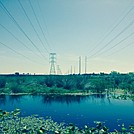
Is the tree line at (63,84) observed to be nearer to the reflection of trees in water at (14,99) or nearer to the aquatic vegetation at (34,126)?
the reflection of trees in water at (14,99)

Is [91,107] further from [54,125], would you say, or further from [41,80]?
[41,80]

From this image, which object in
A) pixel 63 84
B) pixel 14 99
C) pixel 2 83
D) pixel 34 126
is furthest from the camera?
pixel 63 84

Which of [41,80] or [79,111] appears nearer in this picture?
[79,111]

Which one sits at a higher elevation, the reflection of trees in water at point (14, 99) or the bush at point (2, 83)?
the bush at point (2, 83)

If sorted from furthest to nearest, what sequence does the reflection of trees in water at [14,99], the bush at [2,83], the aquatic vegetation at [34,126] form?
the bush at [2,83], the reflection of trees in water at [14,99], the aquatic vegetation at [34,126]

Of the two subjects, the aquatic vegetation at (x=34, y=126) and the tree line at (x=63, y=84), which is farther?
the tree line at (x=63, y=84)

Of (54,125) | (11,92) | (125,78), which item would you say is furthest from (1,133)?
(125,78)

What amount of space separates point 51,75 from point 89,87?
424 inches

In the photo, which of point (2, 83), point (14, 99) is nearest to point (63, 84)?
point (2, 83)

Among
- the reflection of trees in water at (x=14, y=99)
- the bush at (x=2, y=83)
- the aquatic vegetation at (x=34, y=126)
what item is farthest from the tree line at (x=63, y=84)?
the aquatic vegetation at (x=34, y=126)

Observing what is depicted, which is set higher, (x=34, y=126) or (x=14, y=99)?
(x=14, y=99)

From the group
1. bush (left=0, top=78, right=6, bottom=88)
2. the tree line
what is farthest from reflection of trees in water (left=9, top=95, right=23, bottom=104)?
bush (left=0, top=78, right=6, bottom=88)

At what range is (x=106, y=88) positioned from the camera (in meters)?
63.2

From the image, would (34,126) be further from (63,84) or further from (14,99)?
(63,84)
